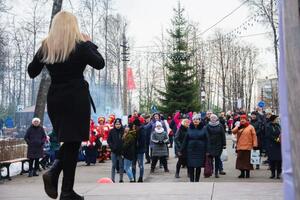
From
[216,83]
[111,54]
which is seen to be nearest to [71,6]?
[111,54]

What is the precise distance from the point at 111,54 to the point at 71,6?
31.5 m

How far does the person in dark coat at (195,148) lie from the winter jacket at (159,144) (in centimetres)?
290

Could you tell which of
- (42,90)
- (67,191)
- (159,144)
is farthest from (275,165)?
(42,90)

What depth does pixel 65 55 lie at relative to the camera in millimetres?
4477

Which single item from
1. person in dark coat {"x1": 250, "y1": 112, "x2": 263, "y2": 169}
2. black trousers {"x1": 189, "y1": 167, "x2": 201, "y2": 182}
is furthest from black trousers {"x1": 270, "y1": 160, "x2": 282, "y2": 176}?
person in dark coat {"x1": 250, "y1": 112, "x2": 263, "y2": 169}

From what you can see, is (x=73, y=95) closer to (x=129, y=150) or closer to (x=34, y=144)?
(x=129, y=150)

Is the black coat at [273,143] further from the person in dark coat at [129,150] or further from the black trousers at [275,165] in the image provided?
the person in dark coat at [129,150]

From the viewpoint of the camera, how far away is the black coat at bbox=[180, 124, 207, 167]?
12.3 metres

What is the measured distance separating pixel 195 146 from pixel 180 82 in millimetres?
28611

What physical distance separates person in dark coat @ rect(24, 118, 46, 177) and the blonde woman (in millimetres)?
11452

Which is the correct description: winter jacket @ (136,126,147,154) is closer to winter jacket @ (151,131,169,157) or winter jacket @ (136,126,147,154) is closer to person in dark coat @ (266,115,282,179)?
winter jacket @ (151,131,169,157)

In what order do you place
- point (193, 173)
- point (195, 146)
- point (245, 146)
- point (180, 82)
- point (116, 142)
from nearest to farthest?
point (193, 173) → point (195, 146) → point (116, 142) → point (245, 146) → point (180, 82)

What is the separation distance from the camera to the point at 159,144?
16125 millimetres

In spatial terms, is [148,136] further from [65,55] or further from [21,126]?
[21,126]
